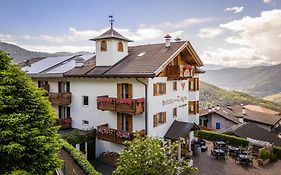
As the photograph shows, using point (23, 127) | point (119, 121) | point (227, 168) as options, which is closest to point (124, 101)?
point (119, 121)

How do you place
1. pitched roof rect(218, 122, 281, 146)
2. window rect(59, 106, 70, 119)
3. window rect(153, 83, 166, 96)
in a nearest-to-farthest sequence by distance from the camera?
1. window rect(153, 83, 166, 96)
2. window rect(59, 106, 70, 119)
3. pitched roof rect(218, 122, 281, 146)

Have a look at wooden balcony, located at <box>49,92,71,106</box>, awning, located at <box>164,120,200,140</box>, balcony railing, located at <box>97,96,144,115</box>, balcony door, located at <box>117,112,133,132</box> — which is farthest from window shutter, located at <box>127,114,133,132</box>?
wooden balcony, located at <box>49,92,71,106</box>

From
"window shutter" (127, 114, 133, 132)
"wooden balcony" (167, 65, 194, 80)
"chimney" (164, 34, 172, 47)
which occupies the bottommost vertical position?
"window shutter" (127, 114, 133, 132)

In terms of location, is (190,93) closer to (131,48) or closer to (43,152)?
(131,48)

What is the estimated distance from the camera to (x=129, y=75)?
22000 mm

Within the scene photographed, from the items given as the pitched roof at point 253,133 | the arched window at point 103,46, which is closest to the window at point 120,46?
the arched window at point 103,46

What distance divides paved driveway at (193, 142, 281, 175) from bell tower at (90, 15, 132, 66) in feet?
40.8

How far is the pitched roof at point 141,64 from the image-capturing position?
21975mm

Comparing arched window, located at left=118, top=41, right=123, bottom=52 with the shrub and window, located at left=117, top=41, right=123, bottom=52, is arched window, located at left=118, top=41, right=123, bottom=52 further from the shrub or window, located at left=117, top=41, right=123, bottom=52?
the shrub

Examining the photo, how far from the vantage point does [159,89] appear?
23625mm

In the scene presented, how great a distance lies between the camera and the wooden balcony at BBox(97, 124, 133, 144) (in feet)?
71.3

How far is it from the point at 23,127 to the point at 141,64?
47.6 ft

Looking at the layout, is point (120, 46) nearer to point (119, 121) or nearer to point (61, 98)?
point (119, 121)

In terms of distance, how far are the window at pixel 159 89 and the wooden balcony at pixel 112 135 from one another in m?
4.17
